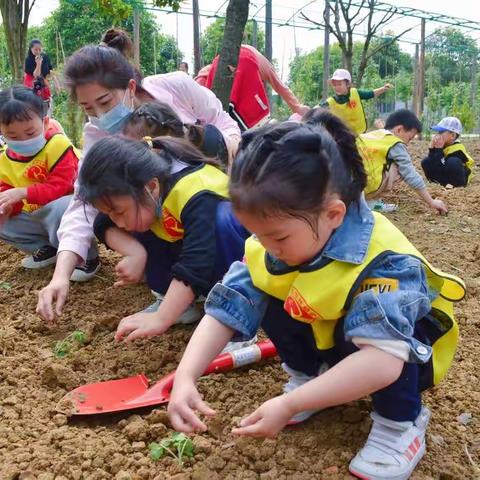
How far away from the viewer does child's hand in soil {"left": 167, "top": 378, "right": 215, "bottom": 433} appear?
124cm

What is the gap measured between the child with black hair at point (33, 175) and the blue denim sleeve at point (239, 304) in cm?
147

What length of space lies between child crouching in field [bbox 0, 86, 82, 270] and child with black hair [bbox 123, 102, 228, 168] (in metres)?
0.56

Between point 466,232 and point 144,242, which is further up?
point 144,242

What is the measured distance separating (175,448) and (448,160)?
4.97 meters

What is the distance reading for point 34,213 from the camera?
112 inches

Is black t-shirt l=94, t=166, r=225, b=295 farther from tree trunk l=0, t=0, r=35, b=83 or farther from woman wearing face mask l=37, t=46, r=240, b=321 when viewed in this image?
tree trunk l=0, t=0, r=35, b=83

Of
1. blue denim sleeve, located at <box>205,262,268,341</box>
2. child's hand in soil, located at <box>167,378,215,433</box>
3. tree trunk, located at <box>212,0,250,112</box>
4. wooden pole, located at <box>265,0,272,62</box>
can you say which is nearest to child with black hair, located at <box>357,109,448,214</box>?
tree trunk, located at <box>212,0,250,112</box>

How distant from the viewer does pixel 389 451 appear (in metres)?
1.34

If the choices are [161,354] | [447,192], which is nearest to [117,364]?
[161,354]

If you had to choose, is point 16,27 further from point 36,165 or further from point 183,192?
point 183,192

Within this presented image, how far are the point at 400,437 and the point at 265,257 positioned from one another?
0.50 meters

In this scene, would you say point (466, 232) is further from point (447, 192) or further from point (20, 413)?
point (20, 413)

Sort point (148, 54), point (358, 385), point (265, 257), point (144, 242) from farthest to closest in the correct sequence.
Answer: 1. point (148, 54)
2. point (144, 242)
3. point (265, 257)
4. point (358, 385)

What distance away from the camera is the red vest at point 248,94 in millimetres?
3676
